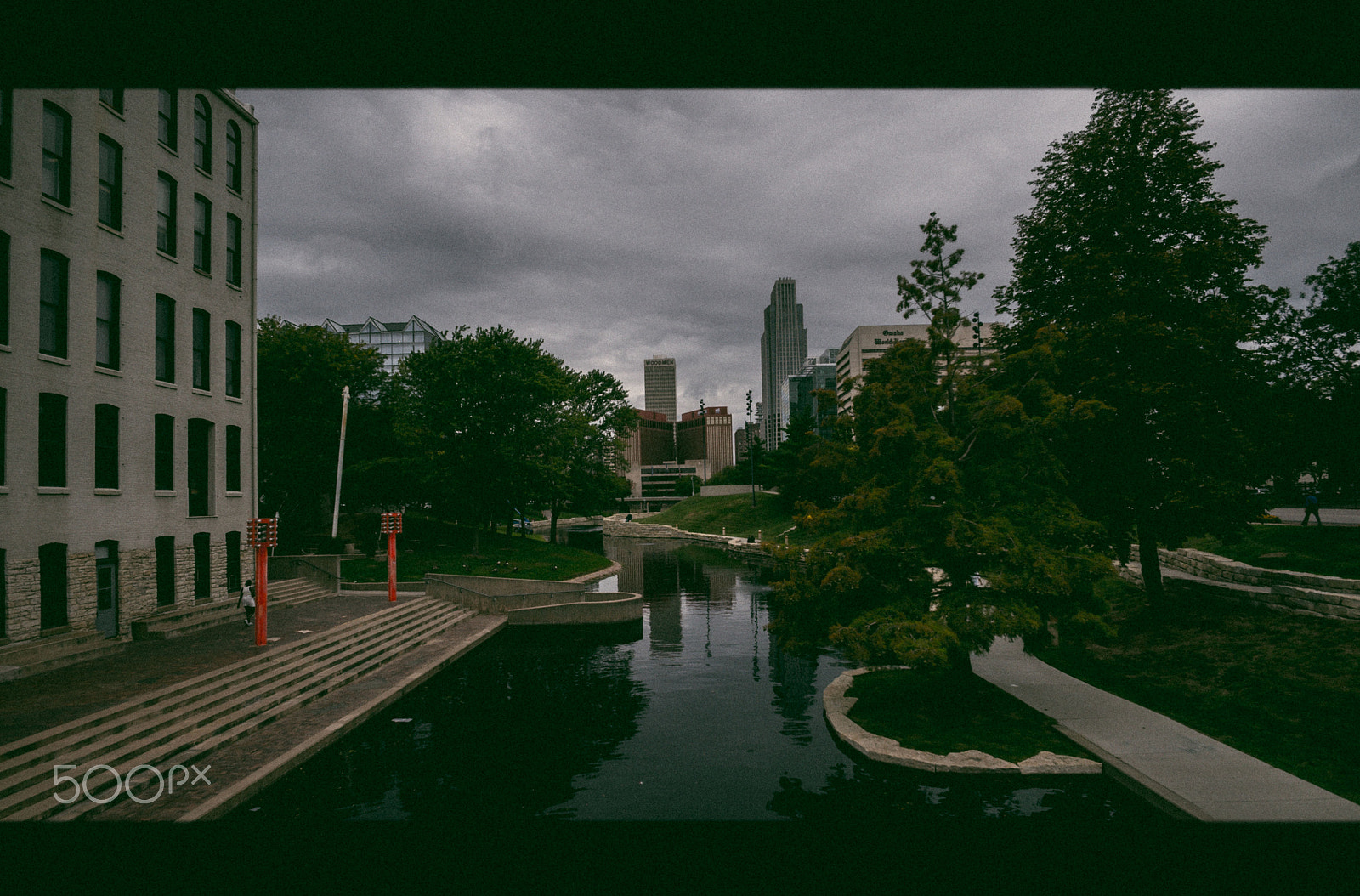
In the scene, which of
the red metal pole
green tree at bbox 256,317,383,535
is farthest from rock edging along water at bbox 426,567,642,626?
green tree at bbox 256,317,383,535

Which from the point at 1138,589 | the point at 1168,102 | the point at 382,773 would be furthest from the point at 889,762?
the point at 1168,102

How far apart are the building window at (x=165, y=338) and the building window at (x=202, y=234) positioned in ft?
8.21

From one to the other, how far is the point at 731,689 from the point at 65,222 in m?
24.8

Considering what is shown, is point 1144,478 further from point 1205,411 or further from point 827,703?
point 827,703

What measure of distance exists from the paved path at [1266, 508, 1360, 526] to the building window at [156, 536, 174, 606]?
4207 centimetres

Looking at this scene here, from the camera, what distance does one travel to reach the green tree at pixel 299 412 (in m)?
47.2

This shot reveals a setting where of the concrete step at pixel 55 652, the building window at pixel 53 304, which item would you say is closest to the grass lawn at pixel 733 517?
the concrete step at pixel 55 652

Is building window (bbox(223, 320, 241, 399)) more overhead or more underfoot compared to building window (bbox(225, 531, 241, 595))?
more overhead

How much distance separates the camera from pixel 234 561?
2916 cm

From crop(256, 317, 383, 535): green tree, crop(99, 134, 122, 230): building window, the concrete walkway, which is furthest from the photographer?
crop(256, 317, 383, 535): green tree

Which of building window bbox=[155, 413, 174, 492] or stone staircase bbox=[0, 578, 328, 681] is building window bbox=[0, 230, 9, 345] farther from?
stone staircase bbox=[0, 578, 328, 681]

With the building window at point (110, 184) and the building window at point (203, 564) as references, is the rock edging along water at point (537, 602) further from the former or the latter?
the building window at point (110, 184)

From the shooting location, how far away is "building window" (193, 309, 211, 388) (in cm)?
2725

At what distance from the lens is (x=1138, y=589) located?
27.5 meters
